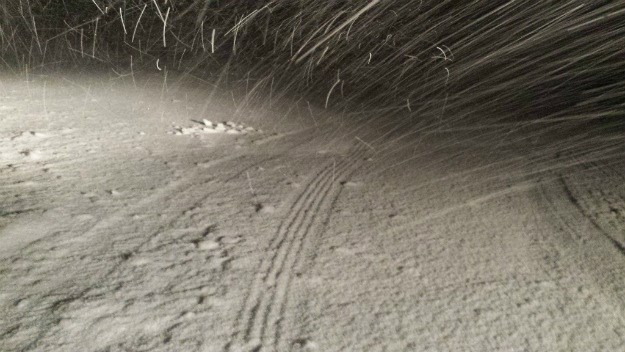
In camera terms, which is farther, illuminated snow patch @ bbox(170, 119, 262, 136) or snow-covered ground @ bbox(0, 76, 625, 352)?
illuminated snow patch @ bbox(170, 119, 262, 136)

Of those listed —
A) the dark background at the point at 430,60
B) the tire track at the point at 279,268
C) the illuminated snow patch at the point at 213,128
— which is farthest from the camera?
the dark background at the point at 430,60

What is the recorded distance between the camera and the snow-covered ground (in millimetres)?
1862

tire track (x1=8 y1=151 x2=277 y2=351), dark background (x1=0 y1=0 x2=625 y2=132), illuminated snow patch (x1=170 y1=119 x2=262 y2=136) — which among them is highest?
dark background (x1=0 y1=0 x2=625 y2=132)

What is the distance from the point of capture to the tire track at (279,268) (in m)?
1.82

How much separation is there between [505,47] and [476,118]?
800mm

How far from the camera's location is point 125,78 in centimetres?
539

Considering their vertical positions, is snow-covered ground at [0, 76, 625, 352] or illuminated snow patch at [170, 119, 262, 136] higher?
illuminated snow patch at [170, 119, 262, 136]

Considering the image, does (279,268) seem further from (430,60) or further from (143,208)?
(430,60)

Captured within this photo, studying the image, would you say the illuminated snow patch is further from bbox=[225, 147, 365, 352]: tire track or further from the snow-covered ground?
bbox=[225, 147, 365, 352]: tire track

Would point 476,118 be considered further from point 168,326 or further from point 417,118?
point 168,326

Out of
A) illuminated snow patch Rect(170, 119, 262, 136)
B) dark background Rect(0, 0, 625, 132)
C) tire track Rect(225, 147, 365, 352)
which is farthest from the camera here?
dark background Rect(0, 0, 625, 132)

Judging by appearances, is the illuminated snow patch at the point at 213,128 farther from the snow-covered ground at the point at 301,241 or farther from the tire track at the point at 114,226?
the tire track at the point at 114,226

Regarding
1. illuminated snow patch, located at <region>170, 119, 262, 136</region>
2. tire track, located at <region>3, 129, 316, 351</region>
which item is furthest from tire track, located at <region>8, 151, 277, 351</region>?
illuminated snow patch, located at <region>170, 119, 262, 136</region>

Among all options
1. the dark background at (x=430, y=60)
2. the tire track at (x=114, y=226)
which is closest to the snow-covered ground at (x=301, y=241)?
the tire track at (x=114, y=226)
